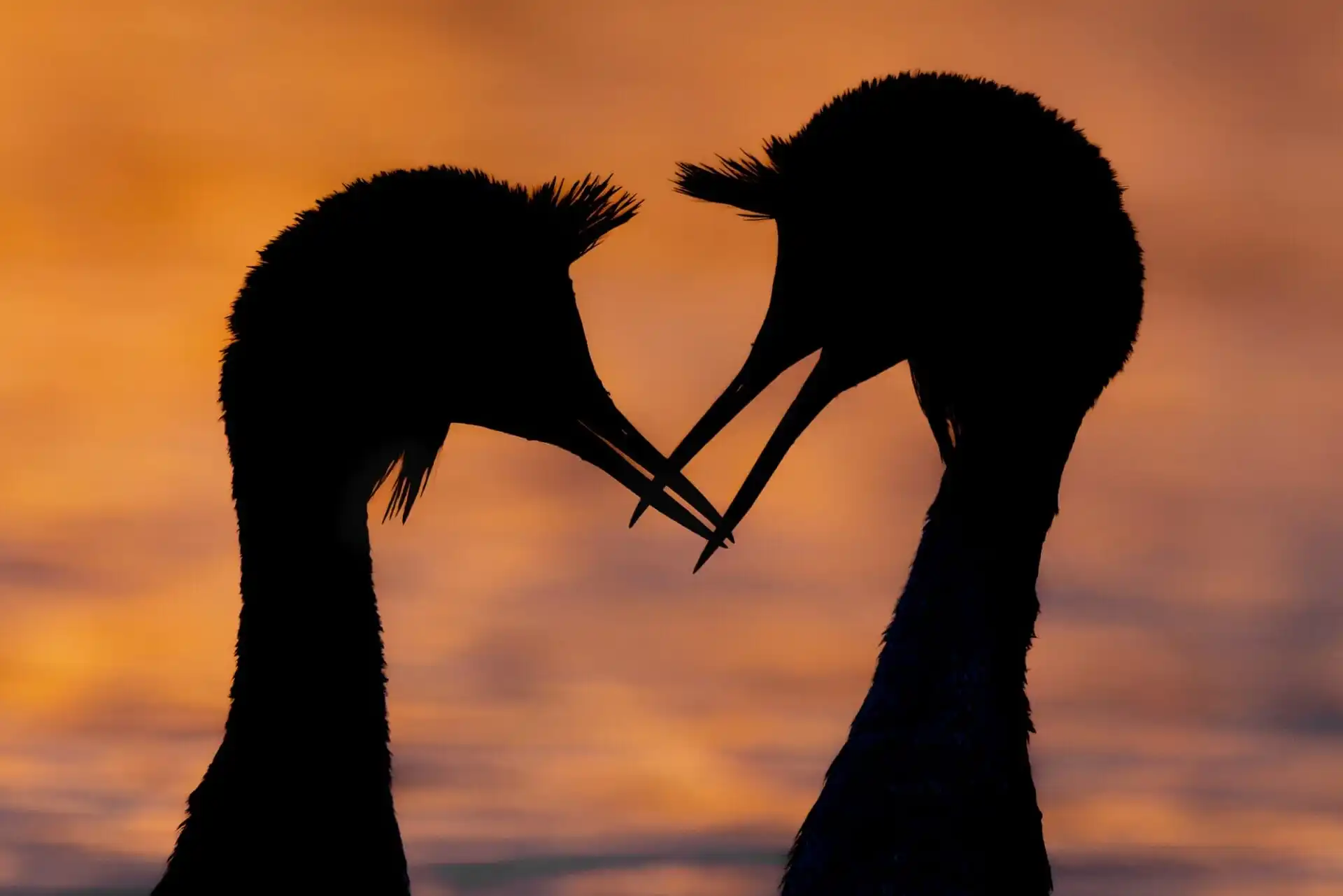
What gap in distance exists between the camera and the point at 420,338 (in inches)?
281

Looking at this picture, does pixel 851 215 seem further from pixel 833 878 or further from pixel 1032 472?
pixel 833 878

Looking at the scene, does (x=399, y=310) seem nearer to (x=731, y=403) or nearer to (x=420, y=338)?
(x=420, y=338)

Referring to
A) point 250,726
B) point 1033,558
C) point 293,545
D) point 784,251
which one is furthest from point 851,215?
point 250,726

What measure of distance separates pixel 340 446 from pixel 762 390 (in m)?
1.86

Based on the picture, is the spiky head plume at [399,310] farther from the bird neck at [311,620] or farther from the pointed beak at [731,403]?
the pointed beak at [731,403]

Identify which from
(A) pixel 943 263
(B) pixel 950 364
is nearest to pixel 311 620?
(B) pixel 950 364

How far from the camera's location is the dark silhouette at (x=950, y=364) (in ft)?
21.4

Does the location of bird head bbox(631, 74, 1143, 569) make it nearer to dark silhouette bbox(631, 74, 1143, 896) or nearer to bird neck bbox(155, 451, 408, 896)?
dark silhouette bbox(631, 74, 1143, 896)

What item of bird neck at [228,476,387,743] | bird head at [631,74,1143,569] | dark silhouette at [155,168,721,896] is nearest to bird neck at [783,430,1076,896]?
bird head at [631,74,1143,569]

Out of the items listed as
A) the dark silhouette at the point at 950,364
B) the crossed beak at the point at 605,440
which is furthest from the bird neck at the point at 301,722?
the dark silhouette at the point at 950,364

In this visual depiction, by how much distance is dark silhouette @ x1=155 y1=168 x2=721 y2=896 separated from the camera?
6574mm

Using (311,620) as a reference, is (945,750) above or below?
below

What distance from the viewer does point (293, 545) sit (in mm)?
6922

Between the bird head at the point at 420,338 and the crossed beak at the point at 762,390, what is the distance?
0.40 feet
